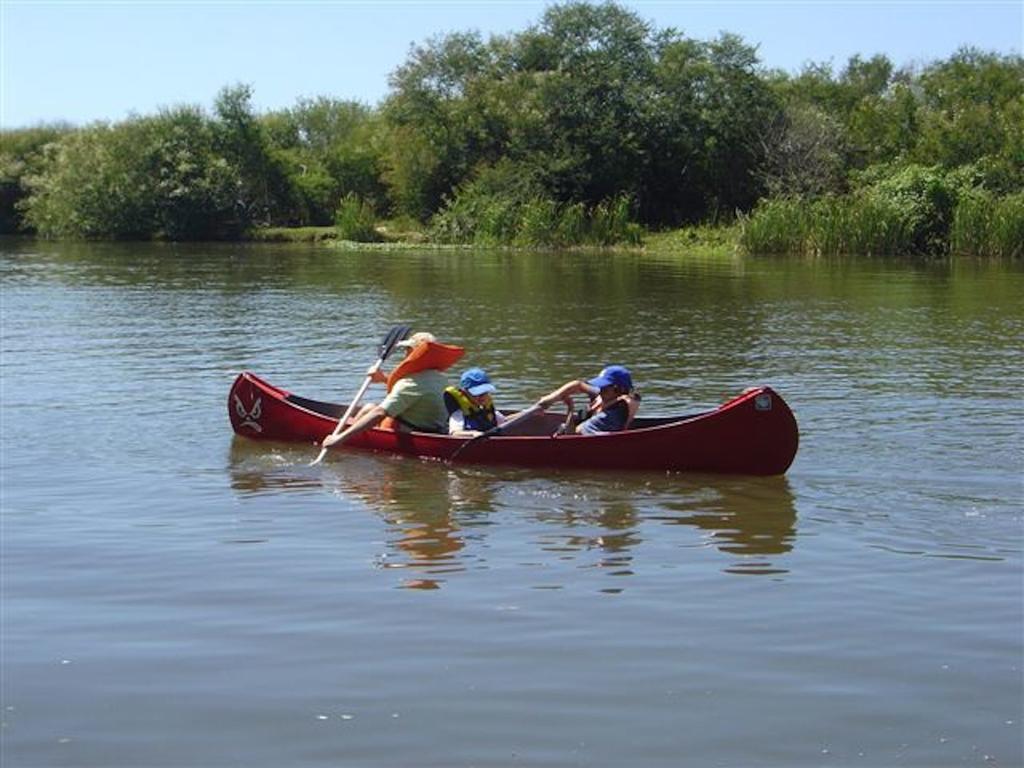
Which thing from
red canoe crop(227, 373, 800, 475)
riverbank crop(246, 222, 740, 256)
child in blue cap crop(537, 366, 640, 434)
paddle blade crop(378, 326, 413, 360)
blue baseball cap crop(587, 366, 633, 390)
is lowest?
red canoe crop(227, 373, 800, 475)

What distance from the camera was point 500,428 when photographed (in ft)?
42.9

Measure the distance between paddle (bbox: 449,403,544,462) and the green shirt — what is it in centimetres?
55

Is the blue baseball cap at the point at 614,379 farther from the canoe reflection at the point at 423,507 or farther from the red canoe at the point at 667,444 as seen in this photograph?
the canoe reflection at the point at 423,507

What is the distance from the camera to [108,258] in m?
48.2

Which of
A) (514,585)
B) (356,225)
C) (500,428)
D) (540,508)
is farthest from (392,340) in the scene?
(356,225)

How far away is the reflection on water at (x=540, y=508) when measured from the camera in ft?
31.3

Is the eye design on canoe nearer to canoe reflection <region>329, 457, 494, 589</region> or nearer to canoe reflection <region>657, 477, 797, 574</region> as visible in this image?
canoe reflection <region>329, 457, 494, 589</region>

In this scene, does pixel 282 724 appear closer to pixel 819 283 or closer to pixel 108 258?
pixel 819 283

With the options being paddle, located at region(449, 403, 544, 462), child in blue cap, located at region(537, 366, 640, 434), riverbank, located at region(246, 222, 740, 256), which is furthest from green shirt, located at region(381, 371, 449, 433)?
riverbank, located at region(246, 222, 740, 256)

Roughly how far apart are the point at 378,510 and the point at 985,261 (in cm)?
3473

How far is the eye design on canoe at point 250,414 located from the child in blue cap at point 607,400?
3246 mm

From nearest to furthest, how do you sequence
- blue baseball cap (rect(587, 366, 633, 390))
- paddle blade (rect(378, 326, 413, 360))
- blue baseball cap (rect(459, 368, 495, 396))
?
blue baseball cap (rect(587, 366, 633, 390))
blue baseball cap (rect(459, 368, 495, 396))
paddle blade (rect(378, 326, 413, 360))

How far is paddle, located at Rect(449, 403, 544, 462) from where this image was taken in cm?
1265

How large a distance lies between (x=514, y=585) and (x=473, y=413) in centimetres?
441
